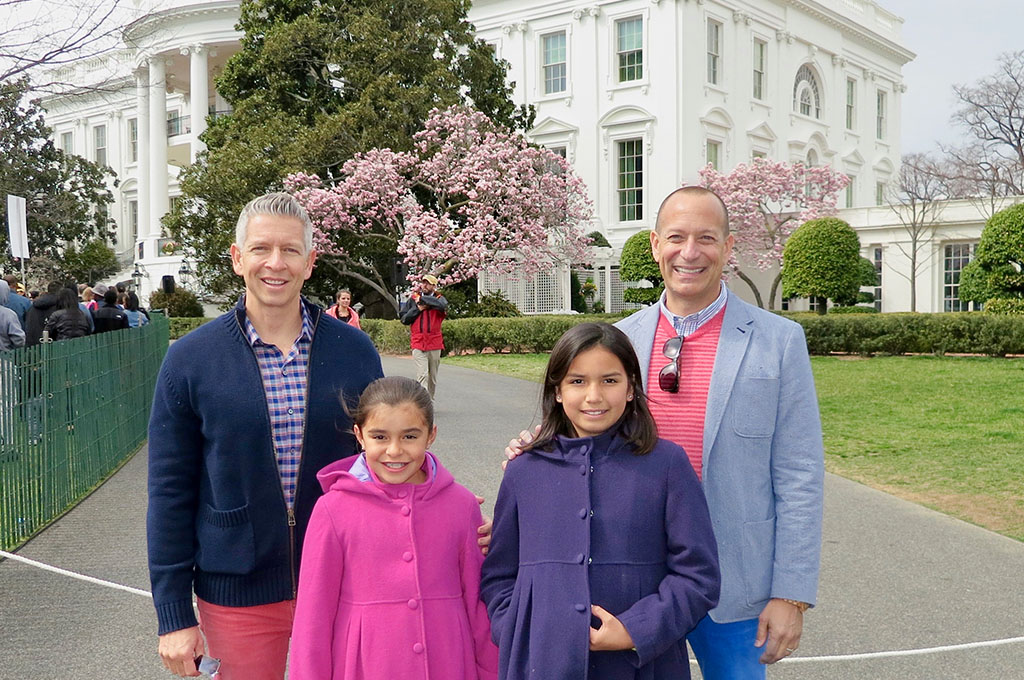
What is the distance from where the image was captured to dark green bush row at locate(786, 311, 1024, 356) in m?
21.7

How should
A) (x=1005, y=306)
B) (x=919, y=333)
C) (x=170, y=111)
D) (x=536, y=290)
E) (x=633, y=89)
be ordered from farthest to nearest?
(x=170, y=111) < (x=633, y=89) < (x=536, y=290) < (x=1005, y=306) < (x=919, y=333)

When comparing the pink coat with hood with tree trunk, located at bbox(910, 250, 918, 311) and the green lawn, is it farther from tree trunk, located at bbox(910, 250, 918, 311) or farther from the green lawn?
tree trunk, located at bbox(910, 250, 918, 311)

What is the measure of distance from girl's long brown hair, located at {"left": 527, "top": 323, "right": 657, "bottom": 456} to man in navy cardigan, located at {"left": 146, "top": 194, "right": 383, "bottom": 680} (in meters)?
0.58

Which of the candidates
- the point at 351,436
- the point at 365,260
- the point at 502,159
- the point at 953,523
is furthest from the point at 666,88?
the point at 351,436

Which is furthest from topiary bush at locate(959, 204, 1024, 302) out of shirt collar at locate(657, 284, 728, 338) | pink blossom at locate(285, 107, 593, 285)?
shirt collar at locate(657, 284, 728, 338)

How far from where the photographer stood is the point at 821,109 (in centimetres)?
4419

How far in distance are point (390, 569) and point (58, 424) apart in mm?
6349

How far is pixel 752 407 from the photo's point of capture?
278 cm

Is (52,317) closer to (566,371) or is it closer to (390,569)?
(390,569)

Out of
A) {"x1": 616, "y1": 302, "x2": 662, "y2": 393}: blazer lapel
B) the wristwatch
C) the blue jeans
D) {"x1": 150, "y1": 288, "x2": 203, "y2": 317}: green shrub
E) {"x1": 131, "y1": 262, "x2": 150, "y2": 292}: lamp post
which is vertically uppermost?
{"x1": 131, "y1": 262, "x2": 150, "y2": 292}: lamp post

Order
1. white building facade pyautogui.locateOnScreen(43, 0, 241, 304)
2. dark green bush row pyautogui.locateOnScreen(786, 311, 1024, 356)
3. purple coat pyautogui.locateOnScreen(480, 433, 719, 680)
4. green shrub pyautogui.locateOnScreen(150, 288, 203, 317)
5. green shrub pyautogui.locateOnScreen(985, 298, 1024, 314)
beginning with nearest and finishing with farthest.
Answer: purple coat pyautogui.locateOnScreen(480, 433, 719, 680) < dark green bush row pyautogui.locateOnScreen(786, 311, 1024, 356) < green shrub pyautogui.locateOnScreen(985, 298, 1024, 314) < green shrub pyautogui.locateOnScreen(150, 288, 203, 317) < white building facade pyautogui.locateOnScreen(43, 0, 241, 304)

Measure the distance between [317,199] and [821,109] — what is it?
2672cm

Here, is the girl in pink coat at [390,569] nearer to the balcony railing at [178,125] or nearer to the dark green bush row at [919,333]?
the dark green bush row at [919,333]

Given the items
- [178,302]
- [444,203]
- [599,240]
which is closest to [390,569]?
[444,203]
